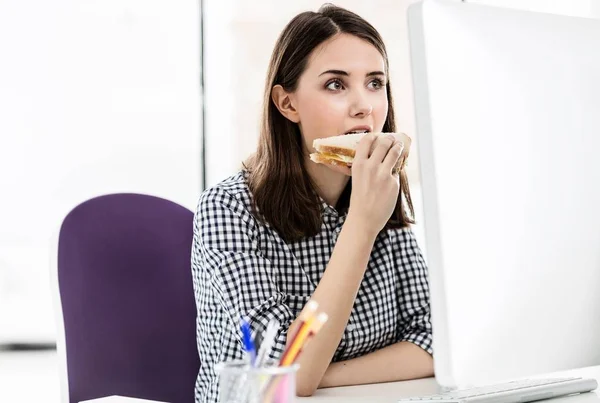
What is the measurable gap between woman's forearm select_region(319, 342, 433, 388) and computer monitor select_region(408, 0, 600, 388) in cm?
44

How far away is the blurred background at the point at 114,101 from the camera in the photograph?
4.17m

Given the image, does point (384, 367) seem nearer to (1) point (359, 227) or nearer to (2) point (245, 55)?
(1) point (359, 227)

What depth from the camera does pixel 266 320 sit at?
47.5 inches

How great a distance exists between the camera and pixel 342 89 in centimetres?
145

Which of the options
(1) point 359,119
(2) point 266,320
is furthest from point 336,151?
(2) point 266,320

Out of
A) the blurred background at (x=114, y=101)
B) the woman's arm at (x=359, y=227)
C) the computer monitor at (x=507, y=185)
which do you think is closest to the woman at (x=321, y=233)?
the woman's arm at (x=359, y=227)

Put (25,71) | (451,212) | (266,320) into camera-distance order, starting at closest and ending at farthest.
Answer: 1. (451,212)
2. (266,320)
3. (25,71)

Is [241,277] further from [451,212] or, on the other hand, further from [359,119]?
[451,212]

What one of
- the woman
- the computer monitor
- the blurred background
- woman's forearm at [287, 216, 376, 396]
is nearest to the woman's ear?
the woman

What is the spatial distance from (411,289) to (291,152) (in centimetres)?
34

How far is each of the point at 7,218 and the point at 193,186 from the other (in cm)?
104

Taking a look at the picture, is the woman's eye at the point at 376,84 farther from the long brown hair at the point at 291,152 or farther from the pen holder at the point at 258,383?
the pen holder at the point at 258,383

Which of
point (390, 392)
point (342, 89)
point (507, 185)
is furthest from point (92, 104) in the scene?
point (507, 185)

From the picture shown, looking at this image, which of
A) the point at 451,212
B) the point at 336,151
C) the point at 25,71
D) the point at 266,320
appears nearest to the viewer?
the point at 451,212
